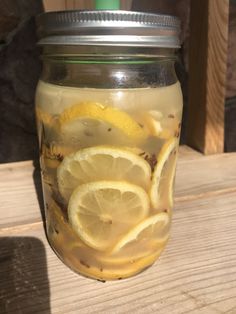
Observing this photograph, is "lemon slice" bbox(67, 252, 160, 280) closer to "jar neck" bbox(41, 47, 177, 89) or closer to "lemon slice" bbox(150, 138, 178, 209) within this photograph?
"lemon slice" bbox(150, 138, 178, 209)

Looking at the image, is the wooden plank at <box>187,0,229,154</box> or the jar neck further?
the wooden plank at <box>187,0,229,154</box>

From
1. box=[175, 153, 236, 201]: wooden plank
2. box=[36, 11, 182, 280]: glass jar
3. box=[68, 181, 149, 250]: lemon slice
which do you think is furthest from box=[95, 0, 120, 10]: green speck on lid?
box=[175, 153, 236, 201]: wooden plank

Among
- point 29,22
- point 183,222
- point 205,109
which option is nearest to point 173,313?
point 183,222

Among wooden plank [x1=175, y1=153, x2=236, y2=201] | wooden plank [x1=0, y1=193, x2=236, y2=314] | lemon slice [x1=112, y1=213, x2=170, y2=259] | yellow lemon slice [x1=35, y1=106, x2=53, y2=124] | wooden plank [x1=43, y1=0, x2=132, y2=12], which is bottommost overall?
wooden plank [x1=175, y1=153, x2=236, y2=201]

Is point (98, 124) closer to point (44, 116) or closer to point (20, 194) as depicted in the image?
point (44, 116)

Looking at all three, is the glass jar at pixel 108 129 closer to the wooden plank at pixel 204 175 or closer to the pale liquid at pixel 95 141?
the pale liquid at pixel 95 141

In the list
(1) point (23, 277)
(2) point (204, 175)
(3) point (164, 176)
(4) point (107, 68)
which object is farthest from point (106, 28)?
(2) point (204, 175)

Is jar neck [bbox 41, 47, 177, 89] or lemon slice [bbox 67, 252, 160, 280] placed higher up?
jar neck [bbox 41, 47, 177, 89]
